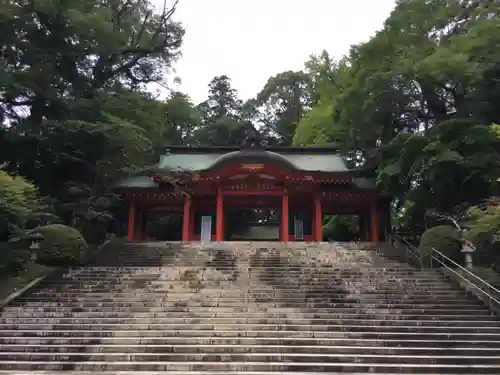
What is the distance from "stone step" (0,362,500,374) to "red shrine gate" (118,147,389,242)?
426 inches

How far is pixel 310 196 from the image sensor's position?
20562 mm

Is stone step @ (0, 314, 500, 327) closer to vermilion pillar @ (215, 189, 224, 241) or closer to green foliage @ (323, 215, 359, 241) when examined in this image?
vermilion pillar @ (215, 189, 224, 241)

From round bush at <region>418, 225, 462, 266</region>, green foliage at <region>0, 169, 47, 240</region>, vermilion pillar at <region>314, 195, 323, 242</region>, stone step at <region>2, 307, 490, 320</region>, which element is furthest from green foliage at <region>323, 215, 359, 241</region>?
green foliage at <region>0, 169, 47, 240</region>

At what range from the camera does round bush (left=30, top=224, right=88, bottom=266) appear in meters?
13.9

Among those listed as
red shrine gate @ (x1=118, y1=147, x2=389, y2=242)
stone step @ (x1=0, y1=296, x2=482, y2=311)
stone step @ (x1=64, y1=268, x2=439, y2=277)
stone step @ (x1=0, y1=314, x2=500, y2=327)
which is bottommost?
stone step @ (x1=0, y1=314, x2=500, y2=327)

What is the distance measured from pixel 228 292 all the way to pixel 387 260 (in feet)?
20.0

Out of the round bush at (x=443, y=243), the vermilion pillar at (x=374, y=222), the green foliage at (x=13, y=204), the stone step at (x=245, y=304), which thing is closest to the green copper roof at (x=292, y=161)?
the vermilion pillar at (x=374, y=222)

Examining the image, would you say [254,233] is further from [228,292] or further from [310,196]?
[228,292]

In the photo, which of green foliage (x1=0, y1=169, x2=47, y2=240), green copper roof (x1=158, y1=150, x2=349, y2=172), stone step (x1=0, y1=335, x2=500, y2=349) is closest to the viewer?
stone step (x1=0, y1=335, x2=500, y2=349)

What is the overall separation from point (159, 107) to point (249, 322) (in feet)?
47.8

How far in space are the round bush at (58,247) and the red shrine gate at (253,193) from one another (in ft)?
18.3

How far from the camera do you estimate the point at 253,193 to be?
1962cm

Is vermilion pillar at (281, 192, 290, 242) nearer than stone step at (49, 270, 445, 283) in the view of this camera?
No

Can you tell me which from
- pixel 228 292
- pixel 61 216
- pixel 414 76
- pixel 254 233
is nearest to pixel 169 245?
pixel 61 216
